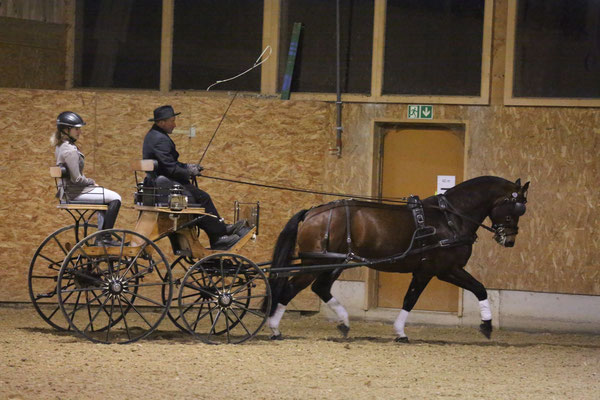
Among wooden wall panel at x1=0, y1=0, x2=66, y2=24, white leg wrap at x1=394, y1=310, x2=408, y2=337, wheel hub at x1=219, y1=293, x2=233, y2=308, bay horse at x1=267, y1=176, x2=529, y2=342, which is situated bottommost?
white leg wrap at x1=394, y1=310, x2=408, y2=337

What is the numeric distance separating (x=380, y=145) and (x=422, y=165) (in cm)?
58

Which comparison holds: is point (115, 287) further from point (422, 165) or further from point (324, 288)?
point (422, 165)

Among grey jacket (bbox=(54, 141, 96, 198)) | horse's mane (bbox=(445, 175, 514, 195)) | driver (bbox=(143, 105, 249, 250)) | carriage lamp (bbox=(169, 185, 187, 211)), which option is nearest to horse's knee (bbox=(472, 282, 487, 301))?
horse's mane (bbox=(445, 175, 514, 195))

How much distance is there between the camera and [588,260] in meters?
11.2

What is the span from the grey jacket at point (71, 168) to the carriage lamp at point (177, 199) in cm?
83

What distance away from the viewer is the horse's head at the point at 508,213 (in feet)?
32.3

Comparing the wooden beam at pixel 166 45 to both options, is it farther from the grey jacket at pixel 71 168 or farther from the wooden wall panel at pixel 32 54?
the grey jacket at pixel 71 168

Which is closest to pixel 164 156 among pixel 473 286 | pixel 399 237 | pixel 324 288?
pixel 324 288

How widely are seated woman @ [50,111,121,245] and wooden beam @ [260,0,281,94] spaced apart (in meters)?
3.46

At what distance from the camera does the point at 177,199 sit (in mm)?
8859

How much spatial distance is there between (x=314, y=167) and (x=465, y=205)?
7.76ft

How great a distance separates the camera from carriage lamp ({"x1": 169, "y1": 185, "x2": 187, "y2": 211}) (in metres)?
8.85

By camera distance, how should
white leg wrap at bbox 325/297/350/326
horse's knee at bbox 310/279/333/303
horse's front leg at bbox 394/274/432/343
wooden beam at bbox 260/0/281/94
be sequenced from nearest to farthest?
white leg wrap at bbox 325/297/350/326
horse's knee at bbox 310/279/333/303
horse's front leg at bbox 394/274/432/343
wooden beam at bbox 260/0/281/94

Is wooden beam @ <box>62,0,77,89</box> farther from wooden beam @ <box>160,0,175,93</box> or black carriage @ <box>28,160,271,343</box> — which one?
black carriage @ <box>28,160,271,343</box>
